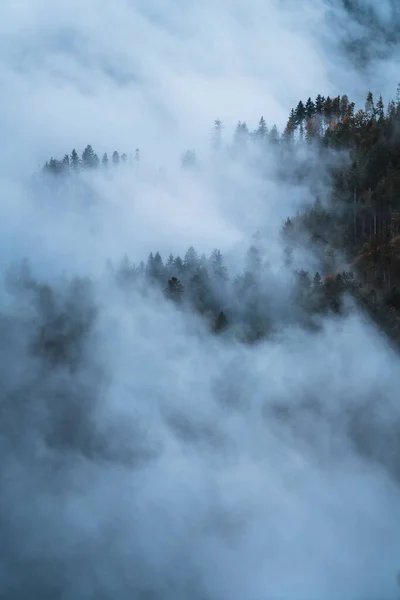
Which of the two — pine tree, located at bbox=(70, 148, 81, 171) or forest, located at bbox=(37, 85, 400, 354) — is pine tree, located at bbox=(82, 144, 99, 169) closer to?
pine tree, located at bbox=(70, 148, 81, 171)

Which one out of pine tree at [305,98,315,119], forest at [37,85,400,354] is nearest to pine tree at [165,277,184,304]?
forest at [37,85,400,354]

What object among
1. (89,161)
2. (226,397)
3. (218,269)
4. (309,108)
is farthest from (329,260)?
(89,161)

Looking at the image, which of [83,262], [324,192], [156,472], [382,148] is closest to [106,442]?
[156,472]

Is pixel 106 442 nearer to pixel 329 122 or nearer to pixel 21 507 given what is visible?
pixel 21 507

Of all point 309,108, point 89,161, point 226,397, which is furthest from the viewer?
point 89,161

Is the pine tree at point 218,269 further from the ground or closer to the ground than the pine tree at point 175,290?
further from the ground

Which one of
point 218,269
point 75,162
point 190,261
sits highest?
point 75,162

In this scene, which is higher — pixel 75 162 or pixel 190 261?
pixel 75 162

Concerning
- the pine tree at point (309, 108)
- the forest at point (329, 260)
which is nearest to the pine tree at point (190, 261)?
the forest at point (329, 260)

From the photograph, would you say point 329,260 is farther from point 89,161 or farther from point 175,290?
point 89,161

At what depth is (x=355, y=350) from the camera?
305 feet

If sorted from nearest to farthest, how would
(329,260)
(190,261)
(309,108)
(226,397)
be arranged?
(329,260) < (190,261) < (226,397) < (309,108)

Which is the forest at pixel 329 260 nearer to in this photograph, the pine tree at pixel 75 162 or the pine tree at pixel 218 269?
the pine tree at pixel 218 269

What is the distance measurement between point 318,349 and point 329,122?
48.8 meters
